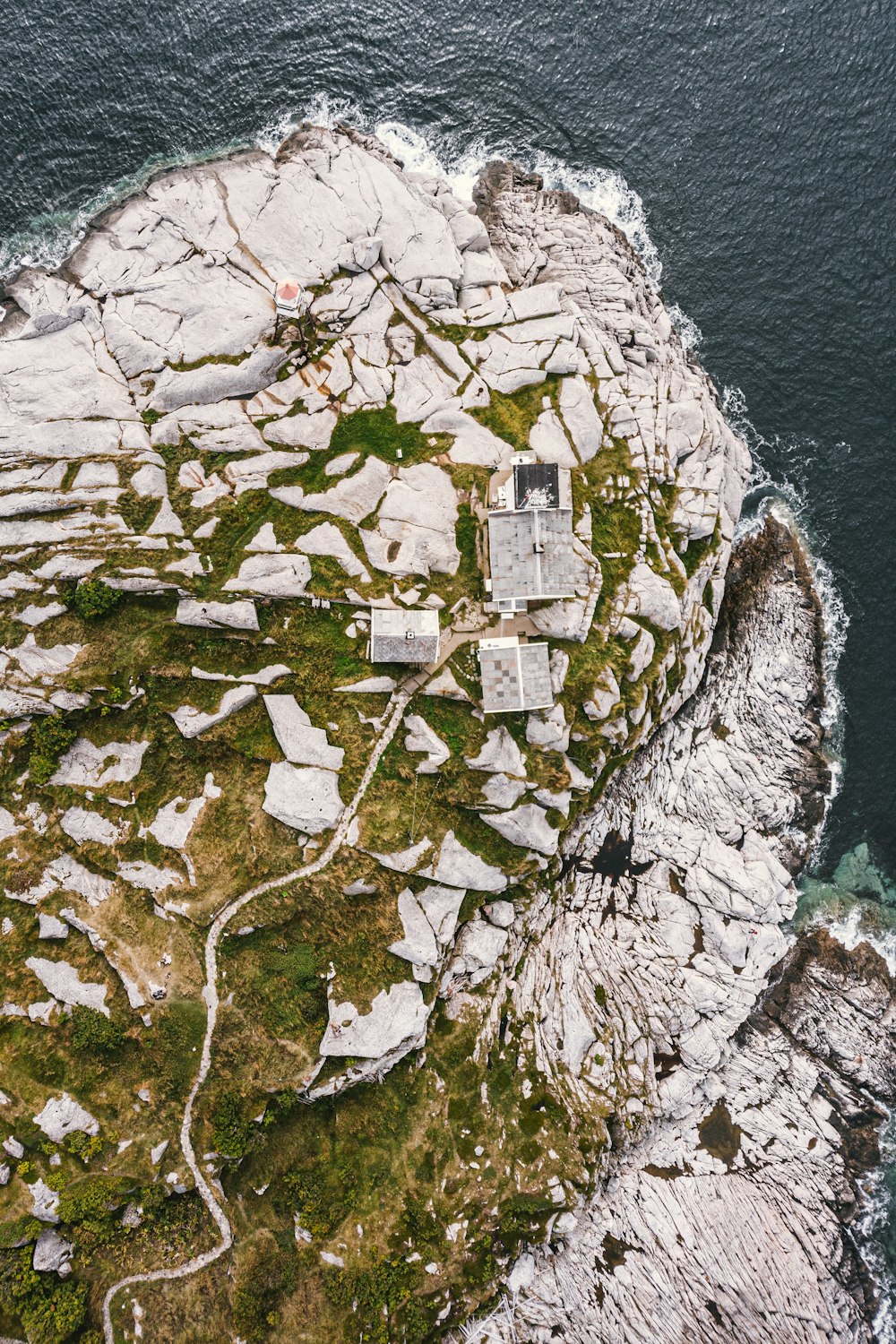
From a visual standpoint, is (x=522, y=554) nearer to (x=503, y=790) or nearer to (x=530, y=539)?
(x=530, y=539)

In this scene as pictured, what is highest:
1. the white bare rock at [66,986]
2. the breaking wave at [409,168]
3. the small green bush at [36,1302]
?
the breaking wave at [409,168]

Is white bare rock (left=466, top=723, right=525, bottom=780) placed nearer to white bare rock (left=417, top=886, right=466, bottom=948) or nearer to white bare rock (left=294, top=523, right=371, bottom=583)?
white bare rock (left=417, top=886, right=466, bottom=948)

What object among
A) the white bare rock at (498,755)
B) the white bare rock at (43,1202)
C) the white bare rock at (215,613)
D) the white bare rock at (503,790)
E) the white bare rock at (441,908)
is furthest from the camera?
the white bare rock at (441,908)

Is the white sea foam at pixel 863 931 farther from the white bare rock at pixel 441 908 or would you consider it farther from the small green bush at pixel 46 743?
the small green bush at pixel 46 743

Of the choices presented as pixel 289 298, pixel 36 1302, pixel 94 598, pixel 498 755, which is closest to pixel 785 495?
pixel 498 755

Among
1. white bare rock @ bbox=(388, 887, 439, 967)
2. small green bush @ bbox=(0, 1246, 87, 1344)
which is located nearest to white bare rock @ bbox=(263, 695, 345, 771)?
white bare rock @ bbox=(388, 887, 439, 967)

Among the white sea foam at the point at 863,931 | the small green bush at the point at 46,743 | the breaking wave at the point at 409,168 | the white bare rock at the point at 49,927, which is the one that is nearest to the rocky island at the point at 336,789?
the white bare rock at the point at 49,927

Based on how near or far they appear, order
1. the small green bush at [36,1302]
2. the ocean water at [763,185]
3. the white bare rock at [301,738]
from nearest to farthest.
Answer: the small green bush at [36,1302]
the white bare rock at [301,738]
the ocean water at [763,185]

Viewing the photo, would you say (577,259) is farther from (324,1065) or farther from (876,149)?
(324,1065)

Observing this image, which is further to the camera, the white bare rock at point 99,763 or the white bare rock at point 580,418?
the white bare rock at point 580,418
